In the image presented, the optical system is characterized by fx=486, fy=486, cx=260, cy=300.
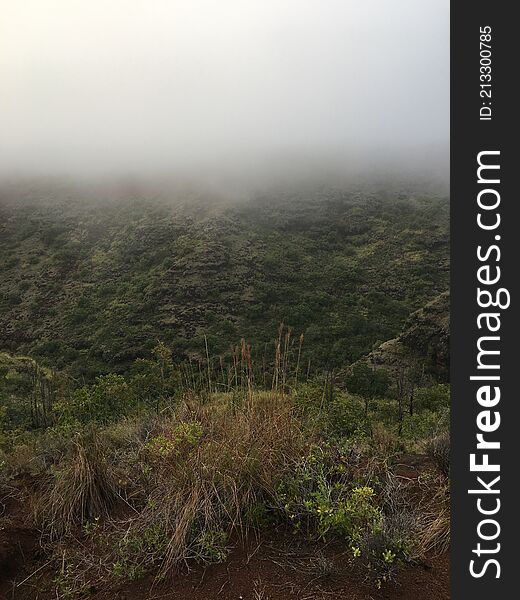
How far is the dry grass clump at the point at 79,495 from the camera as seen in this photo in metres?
3.57

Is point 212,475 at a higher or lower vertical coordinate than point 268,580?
higher

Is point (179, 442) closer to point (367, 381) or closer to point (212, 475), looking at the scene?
point (212, 475)

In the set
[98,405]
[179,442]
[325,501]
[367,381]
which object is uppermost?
[179,442]

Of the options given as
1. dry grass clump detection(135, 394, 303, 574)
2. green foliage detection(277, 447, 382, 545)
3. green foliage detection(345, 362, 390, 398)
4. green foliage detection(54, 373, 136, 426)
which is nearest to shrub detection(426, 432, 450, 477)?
green foliage detection(277, 447, 382, 545)

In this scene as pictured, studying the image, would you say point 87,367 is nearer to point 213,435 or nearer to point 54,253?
point 54,253

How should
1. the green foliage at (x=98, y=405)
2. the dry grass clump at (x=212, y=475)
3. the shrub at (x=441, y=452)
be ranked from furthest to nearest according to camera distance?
the green foliage at (x=98, y=405) → the shrub at (x=441, y=452) → the dry grass clump at (x=212, y=475)

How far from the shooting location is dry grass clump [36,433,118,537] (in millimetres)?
3570

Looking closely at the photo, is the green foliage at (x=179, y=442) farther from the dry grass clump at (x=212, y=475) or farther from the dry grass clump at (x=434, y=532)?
the dry grass clump at (x=434, y=532)

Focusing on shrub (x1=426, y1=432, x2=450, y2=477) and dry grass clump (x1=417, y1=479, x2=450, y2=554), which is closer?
dry grass clump (x1=417, y1=479, x2=450, y2=554)

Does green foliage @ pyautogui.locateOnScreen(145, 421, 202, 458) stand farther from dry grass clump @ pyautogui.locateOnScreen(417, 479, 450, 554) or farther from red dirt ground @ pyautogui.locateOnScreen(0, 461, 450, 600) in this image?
dry grass clump @ pyautogui.locateOnScreen(417, 479, 450, 554)

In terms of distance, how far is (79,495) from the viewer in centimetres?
362

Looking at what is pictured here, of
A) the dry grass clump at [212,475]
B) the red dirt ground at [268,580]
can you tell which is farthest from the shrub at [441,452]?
the dry grass clump at [212,475]

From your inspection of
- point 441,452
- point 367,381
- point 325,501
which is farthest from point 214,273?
point 325,501

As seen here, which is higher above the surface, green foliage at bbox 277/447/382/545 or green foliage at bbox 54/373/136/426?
green foliage at bbox 277/447/382/545
